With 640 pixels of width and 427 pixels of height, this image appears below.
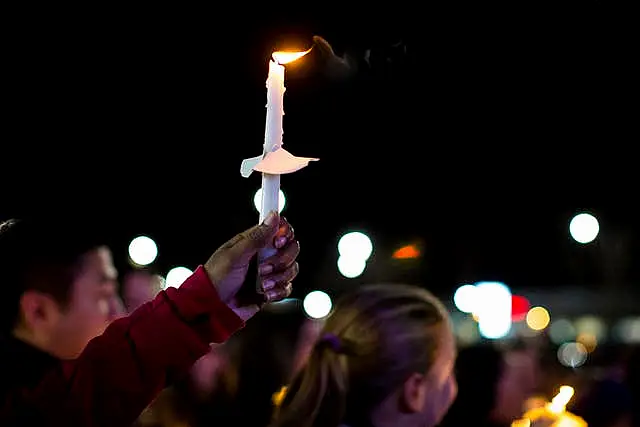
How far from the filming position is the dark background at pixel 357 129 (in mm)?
12016

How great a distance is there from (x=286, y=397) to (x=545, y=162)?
28.4 meters

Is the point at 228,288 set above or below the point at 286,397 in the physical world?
above

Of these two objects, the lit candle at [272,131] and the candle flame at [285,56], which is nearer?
the lit candle at [272,131]

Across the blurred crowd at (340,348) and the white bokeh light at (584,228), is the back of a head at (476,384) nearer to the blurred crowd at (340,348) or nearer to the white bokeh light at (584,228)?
the blurred crowd at (340,348)

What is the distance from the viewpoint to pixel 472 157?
29.8 metres

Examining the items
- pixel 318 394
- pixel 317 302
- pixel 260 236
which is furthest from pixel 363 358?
pixel 317 302

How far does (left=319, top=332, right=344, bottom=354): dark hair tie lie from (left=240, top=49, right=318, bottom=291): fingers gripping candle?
2.25 feet

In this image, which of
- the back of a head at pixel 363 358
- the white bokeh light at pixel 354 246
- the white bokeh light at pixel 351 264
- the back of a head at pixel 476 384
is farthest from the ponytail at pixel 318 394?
the white bokeh light at pixel 351 264

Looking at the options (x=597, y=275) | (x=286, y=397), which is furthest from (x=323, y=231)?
(x=286, y=397)

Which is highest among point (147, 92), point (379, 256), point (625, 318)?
point (147, 92)

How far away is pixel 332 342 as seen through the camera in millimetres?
3096

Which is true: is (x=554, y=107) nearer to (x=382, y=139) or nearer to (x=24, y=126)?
(x=382, y=139)

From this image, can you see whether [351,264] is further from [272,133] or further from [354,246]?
[272,133]

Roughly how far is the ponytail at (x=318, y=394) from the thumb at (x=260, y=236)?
722 mm
